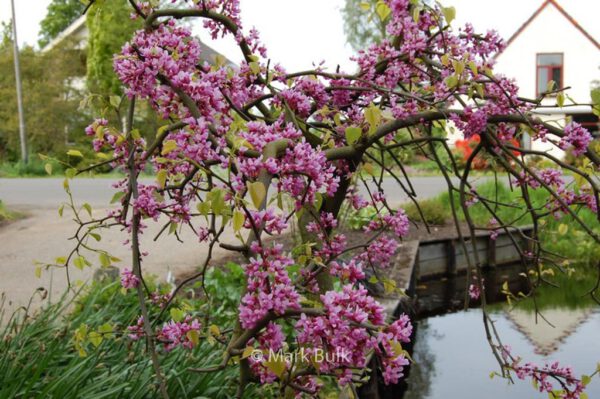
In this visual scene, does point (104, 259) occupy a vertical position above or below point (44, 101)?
below

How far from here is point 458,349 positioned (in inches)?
228

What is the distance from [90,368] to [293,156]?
1606 mm

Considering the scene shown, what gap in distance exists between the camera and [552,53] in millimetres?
25047

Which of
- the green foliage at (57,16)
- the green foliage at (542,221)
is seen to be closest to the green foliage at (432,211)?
the green foliage at (542,221)

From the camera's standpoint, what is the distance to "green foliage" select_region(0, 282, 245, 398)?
2.48 m

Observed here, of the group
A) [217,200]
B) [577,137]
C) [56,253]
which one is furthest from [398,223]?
[56,253]

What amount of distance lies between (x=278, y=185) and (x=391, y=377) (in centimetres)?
49

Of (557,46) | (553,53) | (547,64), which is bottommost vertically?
(547,64)

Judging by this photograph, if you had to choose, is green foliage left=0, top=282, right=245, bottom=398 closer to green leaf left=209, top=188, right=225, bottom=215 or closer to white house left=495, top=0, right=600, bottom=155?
green leaf left=209, top=188, right=225, bottom=215

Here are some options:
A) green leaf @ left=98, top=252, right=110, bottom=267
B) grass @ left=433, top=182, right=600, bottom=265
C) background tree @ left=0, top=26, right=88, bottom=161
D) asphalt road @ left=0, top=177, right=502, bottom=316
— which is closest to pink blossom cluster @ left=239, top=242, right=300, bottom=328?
green leaf @ left=98, top=252, right=110, bottom=267

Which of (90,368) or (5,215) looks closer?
(90,368)

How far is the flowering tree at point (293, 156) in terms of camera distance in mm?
1334

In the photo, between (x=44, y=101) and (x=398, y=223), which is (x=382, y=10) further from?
(x=44, y=101)

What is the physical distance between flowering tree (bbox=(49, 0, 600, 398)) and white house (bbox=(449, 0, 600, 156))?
23.5 metres
